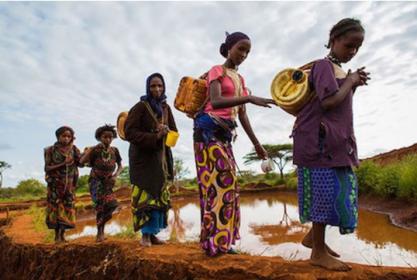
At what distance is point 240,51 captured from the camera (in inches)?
110

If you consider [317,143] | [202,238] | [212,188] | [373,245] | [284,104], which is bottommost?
[373,245]

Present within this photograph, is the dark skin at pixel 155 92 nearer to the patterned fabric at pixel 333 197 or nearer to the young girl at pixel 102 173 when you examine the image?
the young girl at pixel 102 173

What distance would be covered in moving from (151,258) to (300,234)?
509cm

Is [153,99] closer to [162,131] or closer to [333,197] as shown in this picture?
[162,131]

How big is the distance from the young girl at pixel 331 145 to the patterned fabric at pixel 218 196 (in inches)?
25.5

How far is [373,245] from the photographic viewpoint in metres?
5.96

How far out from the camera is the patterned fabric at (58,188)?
15.8 ft

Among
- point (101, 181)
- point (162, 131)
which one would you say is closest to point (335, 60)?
point (162, 131)

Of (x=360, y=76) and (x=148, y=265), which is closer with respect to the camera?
(x=360, y=76)

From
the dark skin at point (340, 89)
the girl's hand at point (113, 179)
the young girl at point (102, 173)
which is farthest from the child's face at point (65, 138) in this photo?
the dark skin at point (340, 89)

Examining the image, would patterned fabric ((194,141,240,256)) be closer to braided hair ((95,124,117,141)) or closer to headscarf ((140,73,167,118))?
headscarf ((140,73,167,118))

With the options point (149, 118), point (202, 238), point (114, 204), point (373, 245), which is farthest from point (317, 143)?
point (373, 245)

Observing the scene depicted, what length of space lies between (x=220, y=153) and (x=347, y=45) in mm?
1170

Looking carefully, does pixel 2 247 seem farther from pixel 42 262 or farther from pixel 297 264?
pixel 297 264
